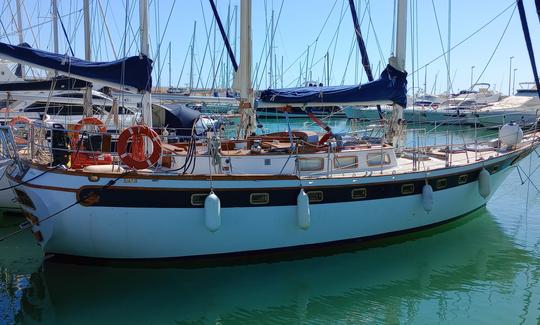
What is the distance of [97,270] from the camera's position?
9320 mm

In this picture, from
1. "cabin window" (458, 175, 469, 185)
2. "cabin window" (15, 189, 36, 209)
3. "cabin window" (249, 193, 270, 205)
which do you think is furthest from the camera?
"cabin window" (458, 175, 469, 185)

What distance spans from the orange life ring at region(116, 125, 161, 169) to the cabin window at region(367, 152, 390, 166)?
465 cm

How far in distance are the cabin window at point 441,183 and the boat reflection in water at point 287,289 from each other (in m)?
1.49

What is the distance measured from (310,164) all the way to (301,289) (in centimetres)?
249

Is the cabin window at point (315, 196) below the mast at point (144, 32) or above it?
below

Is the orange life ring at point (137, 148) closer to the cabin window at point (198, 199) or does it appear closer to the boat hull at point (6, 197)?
the cabin window at point (198, 199)

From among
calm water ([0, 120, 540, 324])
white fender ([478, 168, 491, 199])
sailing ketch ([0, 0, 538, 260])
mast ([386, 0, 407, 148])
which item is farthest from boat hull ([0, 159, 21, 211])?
white fender ([478, 168, 491, 199])

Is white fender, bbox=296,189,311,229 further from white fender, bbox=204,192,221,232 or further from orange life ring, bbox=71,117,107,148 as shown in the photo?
orange life ring, bbox=71,117,107,148

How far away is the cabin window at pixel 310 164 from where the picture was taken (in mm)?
9867

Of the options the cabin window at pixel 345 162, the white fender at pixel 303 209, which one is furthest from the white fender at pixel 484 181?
the white fender at pixel 303 209

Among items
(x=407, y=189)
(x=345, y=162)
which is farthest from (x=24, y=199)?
(x=407, y=189)

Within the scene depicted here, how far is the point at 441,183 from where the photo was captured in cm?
1126

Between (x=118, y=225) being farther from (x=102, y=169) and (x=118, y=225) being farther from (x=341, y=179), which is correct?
(x=341, y=179)

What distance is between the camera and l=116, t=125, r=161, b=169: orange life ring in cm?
856
